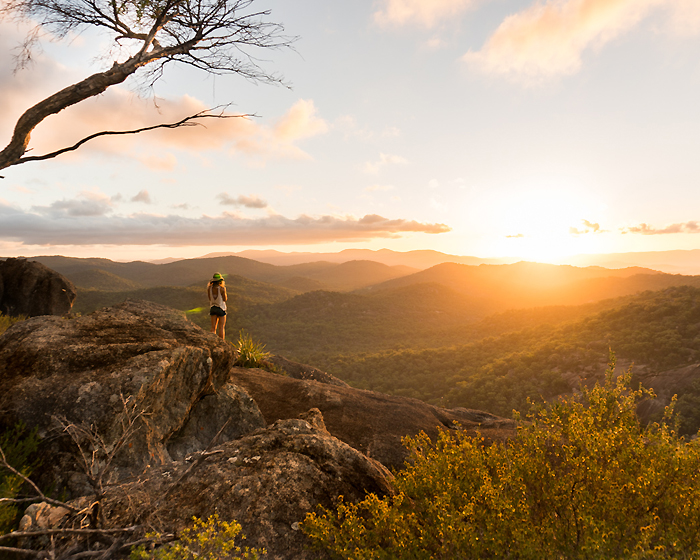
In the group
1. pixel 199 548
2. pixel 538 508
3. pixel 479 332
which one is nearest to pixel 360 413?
pixel 538 508

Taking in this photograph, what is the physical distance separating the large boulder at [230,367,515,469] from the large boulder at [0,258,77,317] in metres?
14.7

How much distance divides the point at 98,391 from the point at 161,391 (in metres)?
0.86

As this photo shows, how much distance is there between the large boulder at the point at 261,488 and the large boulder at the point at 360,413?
2.77 metres

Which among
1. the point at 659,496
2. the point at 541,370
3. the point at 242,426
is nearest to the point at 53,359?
the point at 242,426

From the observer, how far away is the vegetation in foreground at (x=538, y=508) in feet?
9.33

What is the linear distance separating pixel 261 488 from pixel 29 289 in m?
21.2

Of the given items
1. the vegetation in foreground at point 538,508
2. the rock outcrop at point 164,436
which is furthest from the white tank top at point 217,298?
the vegetation in foreground at point 538,508

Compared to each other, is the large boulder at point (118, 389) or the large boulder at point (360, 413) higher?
the large boulder at point (118, 389)

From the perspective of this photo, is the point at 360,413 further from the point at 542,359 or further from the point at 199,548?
the point at 542,359

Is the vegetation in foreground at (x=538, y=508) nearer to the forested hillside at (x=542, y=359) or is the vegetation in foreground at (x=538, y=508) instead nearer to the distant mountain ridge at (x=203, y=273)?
the forested hillside at (x=542, y=359)

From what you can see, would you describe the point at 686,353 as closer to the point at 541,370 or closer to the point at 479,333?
the point at 541,370

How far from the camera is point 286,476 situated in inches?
149

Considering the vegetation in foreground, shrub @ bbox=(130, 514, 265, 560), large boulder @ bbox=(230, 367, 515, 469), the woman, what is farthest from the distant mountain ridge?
shrub @ bbox=(130, 514, 265, 560)

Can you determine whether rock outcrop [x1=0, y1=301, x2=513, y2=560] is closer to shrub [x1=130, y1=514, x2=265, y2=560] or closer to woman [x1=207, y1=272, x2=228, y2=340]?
shrub [x1=130, y1=514, x2=265, y2=560]
